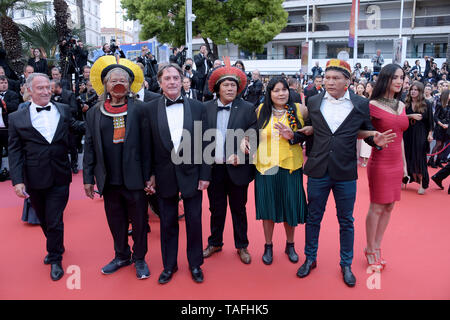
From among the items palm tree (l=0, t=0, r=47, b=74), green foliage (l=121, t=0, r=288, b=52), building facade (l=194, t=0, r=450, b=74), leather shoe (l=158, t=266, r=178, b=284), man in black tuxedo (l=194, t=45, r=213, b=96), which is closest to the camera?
leather shoe (l=158, t=266, r=178, b=284)

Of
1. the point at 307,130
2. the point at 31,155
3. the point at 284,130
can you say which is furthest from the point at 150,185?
the point at 307,130

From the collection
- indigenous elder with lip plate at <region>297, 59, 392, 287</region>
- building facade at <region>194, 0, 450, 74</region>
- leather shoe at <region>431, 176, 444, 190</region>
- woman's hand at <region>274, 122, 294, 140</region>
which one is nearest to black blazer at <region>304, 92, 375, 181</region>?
indigenous elder with lip plate at <region>297, 59, 392, 287</region>

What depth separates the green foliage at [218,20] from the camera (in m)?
21.1

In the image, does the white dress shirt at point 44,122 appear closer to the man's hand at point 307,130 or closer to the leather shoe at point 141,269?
the leather shoe at point 141,269

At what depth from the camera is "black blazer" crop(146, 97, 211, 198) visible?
124 inches

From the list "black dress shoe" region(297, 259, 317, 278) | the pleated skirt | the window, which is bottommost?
"black dress shoe" region(297, 259, 317, 278)

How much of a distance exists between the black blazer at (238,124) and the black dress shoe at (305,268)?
0.96 meters

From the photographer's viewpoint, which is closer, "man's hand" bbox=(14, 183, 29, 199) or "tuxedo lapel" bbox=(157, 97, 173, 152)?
"tuxedo lapel" bbox=(157, 97, 173, 152)

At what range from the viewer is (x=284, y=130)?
3221 mm

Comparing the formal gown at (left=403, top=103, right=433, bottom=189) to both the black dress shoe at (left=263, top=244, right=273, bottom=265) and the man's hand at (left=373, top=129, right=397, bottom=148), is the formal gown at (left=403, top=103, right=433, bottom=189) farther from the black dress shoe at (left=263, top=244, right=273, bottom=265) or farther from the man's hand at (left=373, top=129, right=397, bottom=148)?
the black dress shoe at (left=263, top=244, right=273, bottom=265)

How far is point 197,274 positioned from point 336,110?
196cm

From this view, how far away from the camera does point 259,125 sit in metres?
3.49

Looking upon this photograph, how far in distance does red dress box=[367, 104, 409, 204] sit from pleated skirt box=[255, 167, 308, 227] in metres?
0.71

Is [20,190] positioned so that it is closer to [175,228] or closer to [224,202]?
[175,228]
